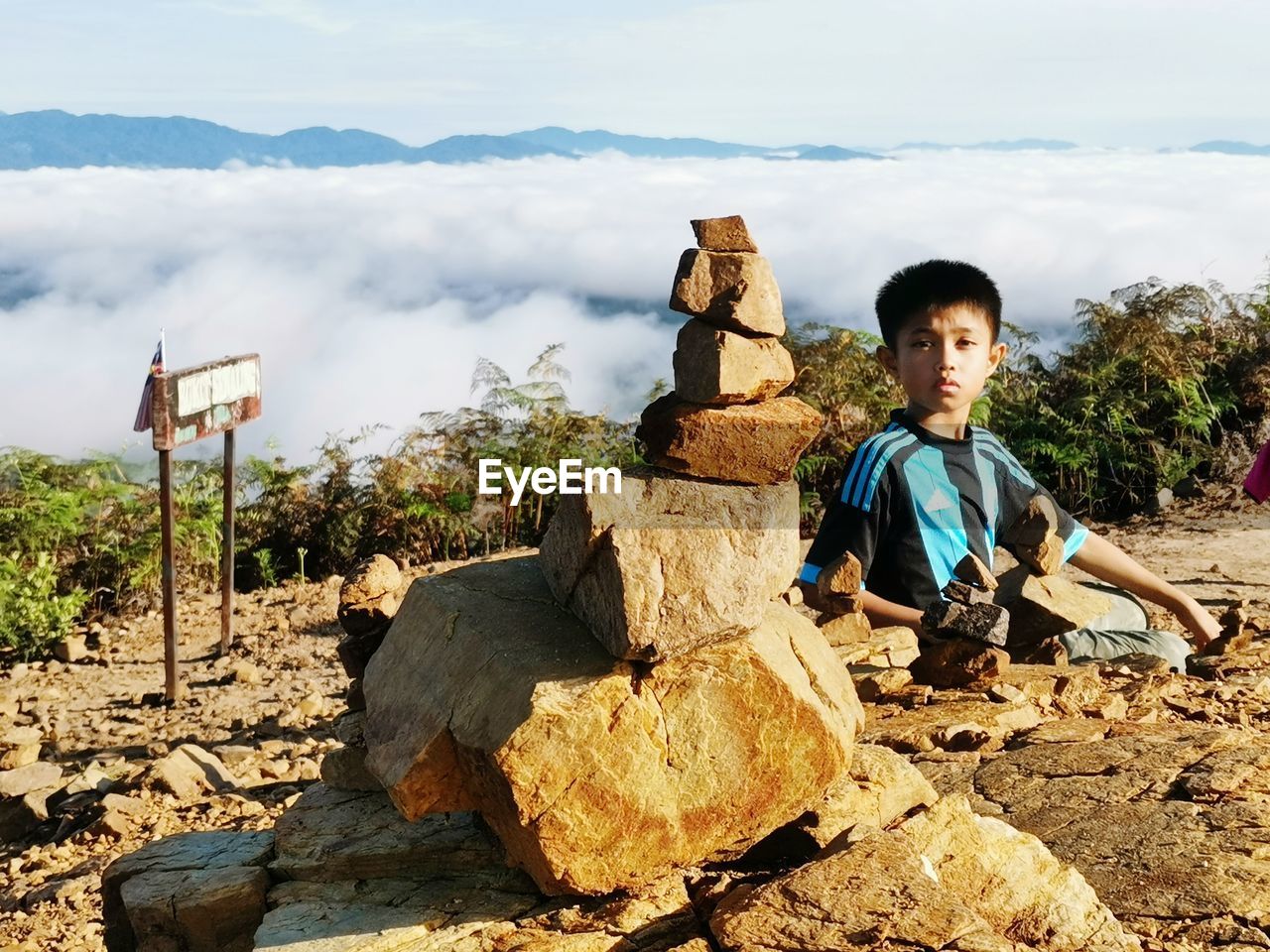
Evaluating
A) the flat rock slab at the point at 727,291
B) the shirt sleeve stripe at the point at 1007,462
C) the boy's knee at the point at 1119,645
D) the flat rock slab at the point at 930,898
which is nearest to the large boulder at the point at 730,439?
the flat rock slab at the point at 727,291

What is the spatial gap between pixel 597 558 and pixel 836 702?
2.87ft

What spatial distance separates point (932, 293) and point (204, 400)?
586cm

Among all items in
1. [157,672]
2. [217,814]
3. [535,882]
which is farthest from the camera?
[157,672]

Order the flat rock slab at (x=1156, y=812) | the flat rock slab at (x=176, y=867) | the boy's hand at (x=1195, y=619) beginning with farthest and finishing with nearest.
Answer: the boy's hand at (x=1195, y=619) < the flat rock slab at (x=176, y=867) < the flat rock slab at (x=1156, y=812)

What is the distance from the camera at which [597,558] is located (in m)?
3.50

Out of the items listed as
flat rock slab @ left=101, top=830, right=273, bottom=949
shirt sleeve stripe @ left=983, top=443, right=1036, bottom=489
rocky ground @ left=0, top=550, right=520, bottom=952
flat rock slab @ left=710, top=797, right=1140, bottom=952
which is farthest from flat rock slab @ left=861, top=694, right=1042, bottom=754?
rocky ground @ left=0, top=550, right=520, bottom=952

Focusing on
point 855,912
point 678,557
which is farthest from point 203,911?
point 855,912

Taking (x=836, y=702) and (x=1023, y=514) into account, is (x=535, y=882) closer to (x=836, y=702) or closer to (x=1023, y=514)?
(x=836, y=702)

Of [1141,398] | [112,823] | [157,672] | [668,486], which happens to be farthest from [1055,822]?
[1141,398]

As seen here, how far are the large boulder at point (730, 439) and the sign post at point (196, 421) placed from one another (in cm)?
601

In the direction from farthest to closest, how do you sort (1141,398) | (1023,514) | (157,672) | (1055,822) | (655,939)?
1. (1141,398)
2. (157,672)
3. (1023,514)
4. (1055,822)
5. (655,939)

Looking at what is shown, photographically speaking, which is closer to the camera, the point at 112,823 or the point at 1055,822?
the point at 1055,822

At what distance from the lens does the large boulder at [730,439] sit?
3465mm

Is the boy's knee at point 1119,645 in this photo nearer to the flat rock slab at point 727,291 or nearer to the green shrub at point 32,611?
the flat rock slab at point 727,291
